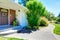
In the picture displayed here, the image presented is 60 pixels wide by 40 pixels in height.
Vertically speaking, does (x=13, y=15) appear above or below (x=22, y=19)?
above

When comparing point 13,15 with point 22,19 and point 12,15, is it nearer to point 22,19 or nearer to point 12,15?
point 12,15

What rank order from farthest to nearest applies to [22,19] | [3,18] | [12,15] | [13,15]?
[13,15] < [12,15] < [22,19] < [3,18]

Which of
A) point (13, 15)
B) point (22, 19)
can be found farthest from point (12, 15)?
point (22, 19)

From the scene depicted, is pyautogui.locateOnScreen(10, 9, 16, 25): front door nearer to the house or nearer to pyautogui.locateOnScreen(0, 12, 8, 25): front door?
the house

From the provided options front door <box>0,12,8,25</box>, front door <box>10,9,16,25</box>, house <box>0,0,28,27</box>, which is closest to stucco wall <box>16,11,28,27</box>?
house <box>0,0,28,27</box>

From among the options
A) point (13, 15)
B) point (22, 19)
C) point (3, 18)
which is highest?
point (13, 15)

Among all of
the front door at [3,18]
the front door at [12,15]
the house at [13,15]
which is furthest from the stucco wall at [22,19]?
the front door at [3,18]

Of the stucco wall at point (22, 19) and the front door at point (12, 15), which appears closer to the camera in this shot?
the stucco wall at point (22, 19)

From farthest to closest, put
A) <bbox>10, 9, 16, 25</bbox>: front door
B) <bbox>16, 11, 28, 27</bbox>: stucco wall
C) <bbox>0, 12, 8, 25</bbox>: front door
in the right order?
<bbox>10, 9, 16, 25</bbox>: front door → <bbox>16, 11, 28, 27</bbox>: stucco wall → <bbox>0, 12, 8, 25</bbox>: front door

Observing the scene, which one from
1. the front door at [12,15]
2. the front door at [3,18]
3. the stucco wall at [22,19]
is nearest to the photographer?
the front door at [3,18]

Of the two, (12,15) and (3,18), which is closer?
(3,18)

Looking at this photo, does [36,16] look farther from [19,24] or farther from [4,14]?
[4,14]

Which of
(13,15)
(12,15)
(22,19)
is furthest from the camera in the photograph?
(13,15)

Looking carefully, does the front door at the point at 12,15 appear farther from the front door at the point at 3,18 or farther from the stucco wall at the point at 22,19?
the front door at the point at 3,18
